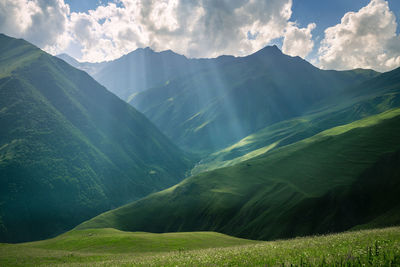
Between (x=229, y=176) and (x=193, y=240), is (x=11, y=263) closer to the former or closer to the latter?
(x=193, y=240)

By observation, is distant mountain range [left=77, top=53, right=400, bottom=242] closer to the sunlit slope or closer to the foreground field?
the sunlit slope

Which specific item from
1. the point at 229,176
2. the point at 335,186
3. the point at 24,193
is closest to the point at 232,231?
the point at 335,186

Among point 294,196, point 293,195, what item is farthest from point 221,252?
point 293,195

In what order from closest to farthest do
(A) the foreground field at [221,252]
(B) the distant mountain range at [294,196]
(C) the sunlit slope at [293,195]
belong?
1. (A) the foreground field at [221,252]
2. (B) the distant mountain range at [294,196]
3. (C) the sunlit slope at [293,195]

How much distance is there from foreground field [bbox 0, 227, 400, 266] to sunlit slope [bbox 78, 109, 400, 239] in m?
56.0

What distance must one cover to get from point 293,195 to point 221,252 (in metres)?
106

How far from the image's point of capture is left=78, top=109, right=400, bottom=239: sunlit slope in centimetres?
9394

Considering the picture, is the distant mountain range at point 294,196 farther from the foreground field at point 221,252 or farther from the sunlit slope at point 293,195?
the foreground field at point 221,252

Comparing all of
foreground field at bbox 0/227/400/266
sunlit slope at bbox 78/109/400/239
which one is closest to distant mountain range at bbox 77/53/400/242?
sunlit slope at bbox 78/109/400/239

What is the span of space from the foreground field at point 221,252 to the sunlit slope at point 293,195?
56.0 meters

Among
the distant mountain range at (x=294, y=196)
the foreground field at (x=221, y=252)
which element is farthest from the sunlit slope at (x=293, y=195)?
the foreground field at (x=221, y=252)

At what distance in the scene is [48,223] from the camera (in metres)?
160

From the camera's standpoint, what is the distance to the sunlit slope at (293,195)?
93.9 m

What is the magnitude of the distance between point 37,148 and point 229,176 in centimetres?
15022
